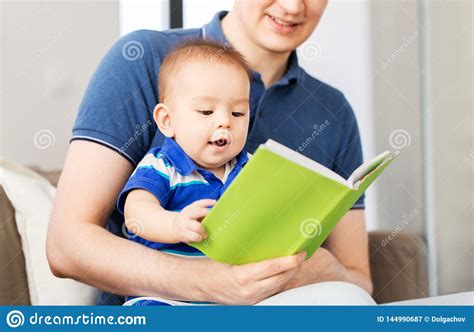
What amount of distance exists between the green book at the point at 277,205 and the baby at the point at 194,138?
13 cm

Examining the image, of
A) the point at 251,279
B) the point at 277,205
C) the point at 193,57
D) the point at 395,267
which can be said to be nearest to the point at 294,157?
the point at 277,205

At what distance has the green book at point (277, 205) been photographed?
0.81 metres

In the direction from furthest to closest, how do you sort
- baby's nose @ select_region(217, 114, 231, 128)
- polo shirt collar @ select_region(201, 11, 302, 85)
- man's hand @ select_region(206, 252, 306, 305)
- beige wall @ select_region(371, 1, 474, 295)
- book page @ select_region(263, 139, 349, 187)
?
beige wall @ select_region(371, 1, 474, 295) → polo shirt collar @ select_region(201, 11, 302, 85) → baby's nose @ select_region(217, 114, 231, 128) → man's hand @ select_region(206, 252, 306, 305) → book page @ select_region(263, 139, 349, 187)

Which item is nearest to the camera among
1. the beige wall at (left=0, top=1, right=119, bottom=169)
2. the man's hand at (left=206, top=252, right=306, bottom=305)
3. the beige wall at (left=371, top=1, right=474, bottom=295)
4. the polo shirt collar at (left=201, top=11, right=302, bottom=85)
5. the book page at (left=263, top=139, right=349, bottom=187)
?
the book page at (left=263, top=139, right=349, bottom=187)

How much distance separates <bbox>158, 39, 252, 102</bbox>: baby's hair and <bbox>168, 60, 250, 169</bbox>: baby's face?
0.4 inches

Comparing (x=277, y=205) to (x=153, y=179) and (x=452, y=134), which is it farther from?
(x=452, y=134)

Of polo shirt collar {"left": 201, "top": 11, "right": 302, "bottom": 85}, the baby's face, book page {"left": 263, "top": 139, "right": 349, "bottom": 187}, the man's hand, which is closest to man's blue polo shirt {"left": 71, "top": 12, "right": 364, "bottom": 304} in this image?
polo shirt collar {"left": 201, "top": 11, "right": 302, "bottom": 85}

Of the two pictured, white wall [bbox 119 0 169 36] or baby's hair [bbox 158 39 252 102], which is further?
white wall [bbox 119 0 169 36]

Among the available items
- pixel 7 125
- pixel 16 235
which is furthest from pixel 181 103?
pixel 7 125

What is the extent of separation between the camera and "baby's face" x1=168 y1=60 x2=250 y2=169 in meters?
1.02

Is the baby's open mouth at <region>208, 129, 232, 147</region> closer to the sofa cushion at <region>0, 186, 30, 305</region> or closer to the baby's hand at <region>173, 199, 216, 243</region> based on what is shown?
the baby's hand at <region>173, 199, 216, 243</region>

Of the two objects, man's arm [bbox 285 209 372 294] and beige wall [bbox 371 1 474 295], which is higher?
beige wall [bbox 371 1 474 295]

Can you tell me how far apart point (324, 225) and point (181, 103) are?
0.30 m
